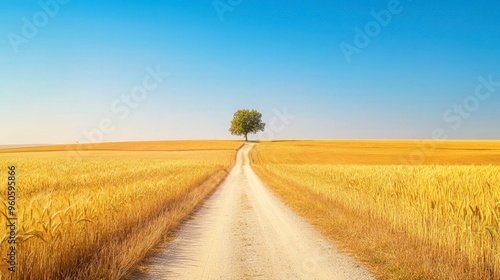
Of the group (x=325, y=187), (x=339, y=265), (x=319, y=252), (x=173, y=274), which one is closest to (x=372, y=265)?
(x=339, y=265)

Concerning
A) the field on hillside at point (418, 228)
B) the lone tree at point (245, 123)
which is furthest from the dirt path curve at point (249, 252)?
the lone tree at point (245, 123)

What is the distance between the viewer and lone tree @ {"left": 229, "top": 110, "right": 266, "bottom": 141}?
403 ft

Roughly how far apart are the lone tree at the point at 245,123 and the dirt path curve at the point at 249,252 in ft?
365

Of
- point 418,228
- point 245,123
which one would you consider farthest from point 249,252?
point 245,123

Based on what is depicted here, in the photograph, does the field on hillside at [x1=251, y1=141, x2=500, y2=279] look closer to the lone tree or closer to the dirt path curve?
the dirt path curve

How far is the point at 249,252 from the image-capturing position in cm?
720

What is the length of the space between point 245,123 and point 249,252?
116893 millimetres

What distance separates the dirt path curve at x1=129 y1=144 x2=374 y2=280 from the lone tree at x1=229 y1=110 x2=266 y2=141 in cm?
Result: 11132

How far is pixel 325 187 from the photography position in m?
17.4

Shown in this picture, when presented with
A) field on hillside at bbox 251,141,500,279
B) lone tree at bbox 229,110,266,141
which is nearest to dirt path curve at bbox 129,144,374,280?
field on hillside at bbox 251,141,500,279

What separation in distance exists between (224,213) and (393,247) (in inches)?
268

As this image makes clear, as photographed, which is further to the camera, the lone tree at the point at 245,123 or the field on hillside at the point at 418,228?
the lone tree at the point at 245,123

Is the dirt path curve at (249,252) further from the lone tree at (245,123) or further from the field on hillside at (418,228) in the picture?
the lone tree at (245,123)

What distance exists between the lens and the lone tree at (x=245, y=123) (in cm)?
12294
